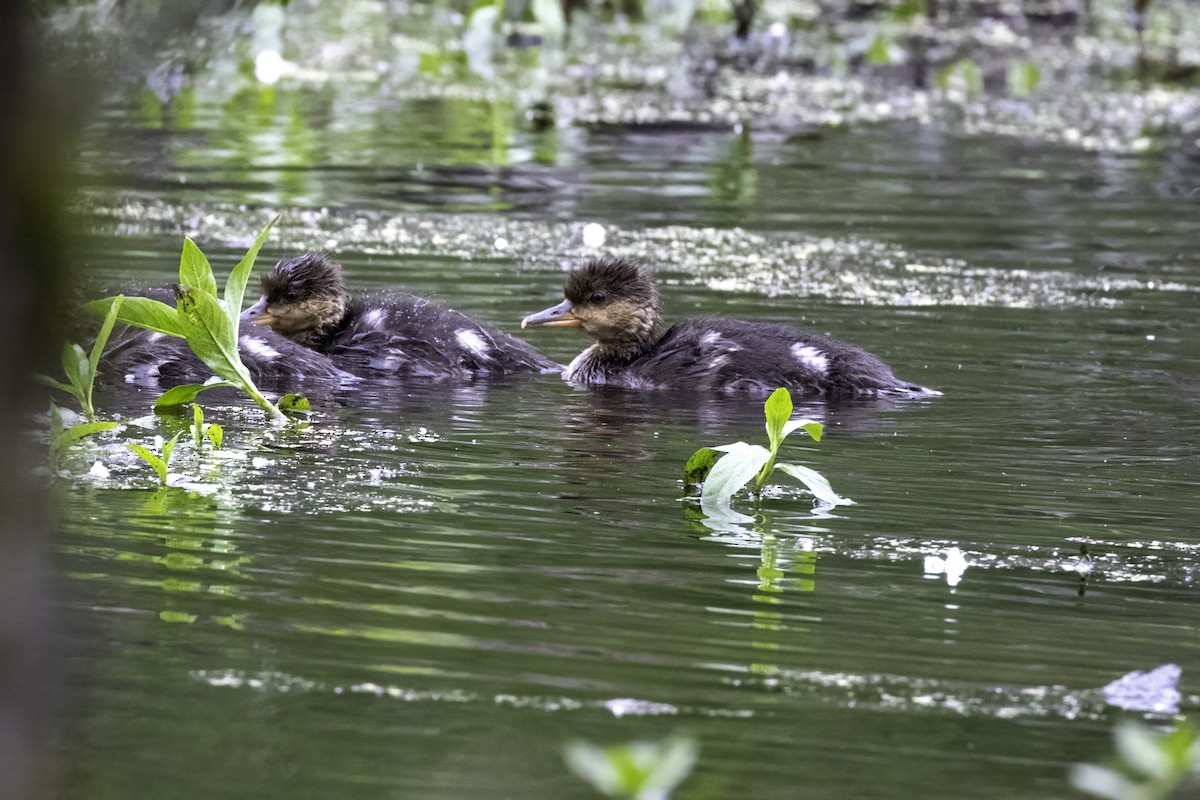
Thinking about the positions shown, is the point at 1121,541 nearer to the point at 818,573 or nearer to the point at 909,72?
the point at 818,573

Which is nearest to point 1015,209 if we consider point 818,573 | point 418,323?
point 418,323

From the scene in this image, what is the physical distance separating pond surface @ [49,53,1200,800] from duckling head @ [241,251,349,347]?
1.81 feet

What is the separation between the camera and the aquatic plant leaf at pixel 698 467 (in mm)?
4805

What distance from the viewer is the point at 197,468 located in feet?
15.7

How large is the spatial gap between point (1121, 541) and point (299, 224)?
6.23m

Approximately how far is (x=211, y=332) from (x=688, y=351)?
2085 millimetres

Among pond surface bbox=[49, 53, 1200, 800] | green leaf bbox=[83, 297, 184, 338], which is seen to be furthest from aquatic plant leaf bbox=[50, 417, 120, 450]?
green leaf bbox=[83, 297, 184, 338]

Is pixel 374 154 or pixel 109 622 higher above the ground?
pixel 374 154

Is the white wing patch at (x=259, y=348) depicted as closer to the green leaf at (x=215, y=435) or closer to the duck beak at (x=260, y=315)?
the duck beak at (x=260, y=315)

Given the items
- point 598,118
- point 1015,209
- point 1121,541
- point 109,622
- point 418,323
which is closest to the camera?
point 109,622

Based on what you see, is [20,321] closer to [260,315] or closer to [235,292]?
[235,292]

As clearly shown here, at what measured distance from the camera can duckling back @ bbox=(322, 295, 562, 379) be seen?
6.84 meters

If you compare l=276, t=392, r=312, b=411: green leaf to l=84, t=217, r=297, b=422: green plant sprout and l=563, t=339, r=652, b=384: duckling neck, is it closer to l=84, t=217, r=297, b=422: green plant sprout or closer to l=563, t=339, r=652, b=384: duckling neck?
l=84, t=217, r=297, b=422: green plant sprout

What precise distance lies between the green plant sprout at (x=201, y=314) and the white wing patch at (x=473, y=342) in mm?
1522
